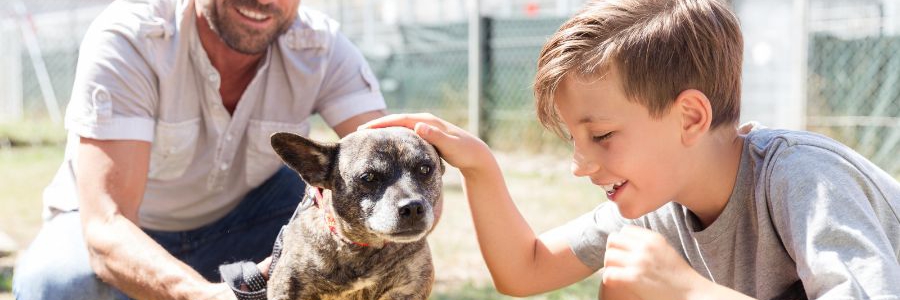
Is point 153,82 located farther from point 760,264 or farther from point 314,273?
point 760,264

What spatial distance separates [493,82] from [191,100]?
29.1 ft

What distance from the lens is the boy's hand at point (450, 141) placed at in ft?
9.09

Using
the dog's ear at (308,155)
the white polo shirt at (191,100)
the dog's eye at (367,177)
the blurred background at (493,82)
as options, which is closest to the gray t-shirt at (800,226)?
the dog's eye at (367,177)

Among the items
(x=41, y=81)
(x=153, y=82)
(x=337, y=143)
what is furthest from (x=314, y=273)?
(x=41, y=81)

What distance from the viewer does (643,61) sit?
2.38 meters

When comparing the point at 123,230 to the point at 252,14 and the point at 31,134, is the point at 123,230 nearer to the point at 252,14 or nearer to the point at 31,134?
the point at 252,14

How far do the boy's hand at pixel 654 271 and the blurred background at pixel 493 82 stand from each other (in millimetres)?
2481

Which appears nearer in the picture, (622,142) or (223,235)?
(622,142)

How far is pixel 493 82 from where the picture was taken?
40.5 feet

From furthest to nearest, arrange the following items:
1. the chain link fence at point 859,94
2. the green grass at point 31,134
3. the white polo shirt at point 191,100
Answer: the green grass at point 31,134
the chain link fence at point 859,94
the white polo shirt at point 191,100

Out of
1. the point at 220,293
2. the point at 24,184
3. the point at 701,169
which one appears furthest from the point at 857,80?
the point at 24,184

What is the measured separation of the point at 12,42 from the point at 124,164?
15080 millimetres

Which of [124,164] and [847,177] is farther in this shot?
[124,164]

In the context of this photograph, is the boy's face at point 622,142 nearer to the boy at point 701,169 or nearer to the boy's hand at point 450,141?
the boy at point 701,169
